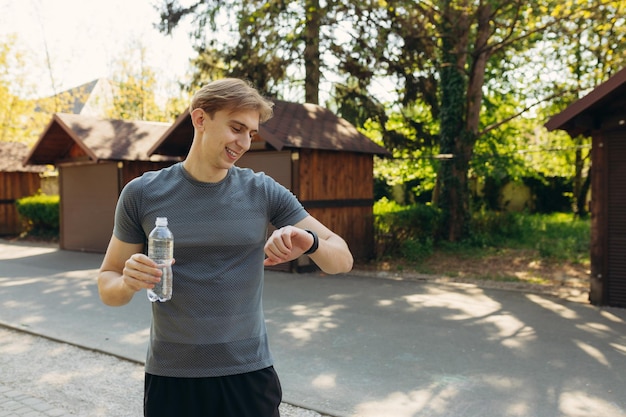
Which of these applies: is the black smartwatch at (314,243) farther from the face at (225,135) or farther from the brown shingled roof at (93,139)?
the brown shingled roof at (93,139)

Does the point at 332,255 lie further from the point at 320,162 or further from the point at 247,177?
the point at 320,162

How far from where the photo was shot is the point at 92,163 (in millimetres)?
18266

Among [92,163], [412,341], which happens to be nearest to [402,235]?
[412,341]

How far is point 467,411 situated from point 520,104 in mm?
23448

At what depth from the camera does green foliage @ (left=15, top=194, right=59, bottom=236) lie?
21759 mm

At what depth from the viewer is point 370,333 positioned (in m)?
7.54

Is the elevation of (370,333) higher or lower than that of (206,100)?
lower

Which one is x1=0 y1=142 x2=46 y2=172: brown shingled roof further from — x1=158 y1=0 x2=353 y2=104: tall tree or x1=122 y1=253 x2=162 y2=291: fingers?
x1=122 y1=253 x2=162 y2=291: fingers

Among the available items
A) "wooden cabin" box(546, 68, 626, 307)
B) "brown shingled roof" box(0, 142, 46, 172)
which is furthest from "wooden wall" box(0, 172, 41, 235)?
"wooden cabin" box(546, 68, 626, 307)

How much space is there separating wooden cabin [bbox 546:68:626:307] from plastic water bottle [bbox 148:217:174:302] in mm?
8020

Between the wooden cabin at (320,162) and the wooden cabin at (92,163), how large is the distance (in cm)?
241

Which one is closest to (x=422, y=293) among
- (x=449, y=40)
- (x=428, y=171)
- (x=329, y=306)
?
(x=329, y=306)

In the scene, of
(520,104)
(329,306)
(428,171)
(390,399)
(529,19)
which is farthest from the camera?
(520,104)

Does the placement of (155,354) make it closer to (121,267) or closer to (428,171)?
(121,267)
